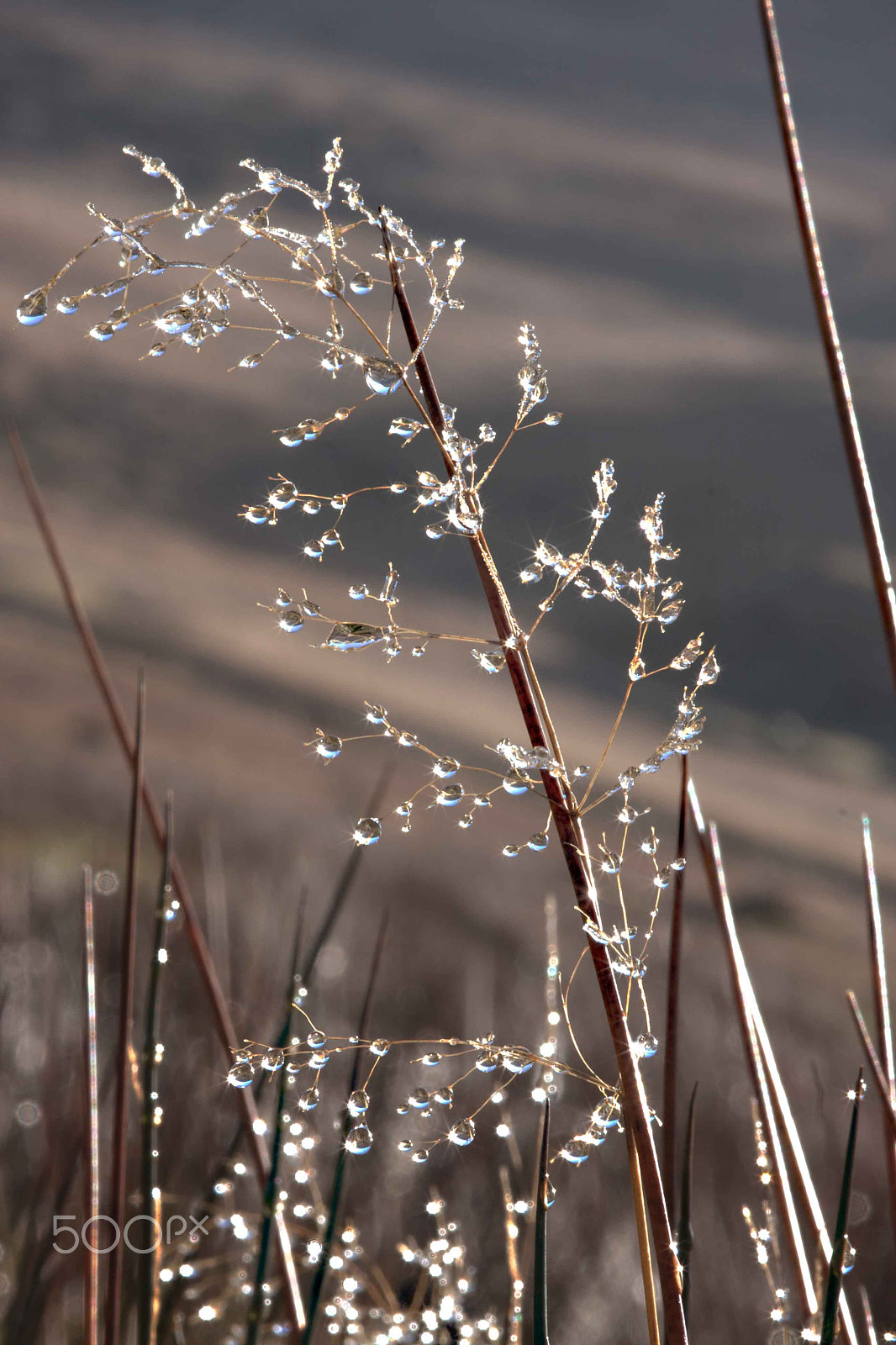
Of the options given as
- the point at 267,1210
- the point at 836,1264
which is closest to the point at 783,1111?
the point at 836,1264

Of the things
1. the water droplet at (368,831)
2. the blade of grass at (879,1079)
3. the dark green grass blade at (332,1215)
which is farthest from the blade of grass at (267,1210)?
the blade of grass at (879,1079)

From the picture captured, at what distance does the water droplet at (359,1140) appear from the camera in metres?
0.40

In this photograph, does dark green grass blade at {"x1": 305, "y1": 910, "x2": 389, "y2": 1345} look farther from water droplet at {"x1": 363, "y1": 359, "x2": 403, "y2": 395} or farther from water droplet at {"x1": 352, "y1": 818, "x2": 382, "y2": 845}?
water droplet at {"x1": 363, "y1": 359, "x2": 403, "y2": 395}

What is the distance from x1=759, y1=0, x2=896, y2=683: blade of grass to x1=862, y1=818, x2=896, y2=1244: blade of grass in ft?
0.63

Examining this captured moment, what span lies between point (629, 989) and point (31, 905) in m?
1.98

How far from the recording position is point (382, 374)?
35 centimetres

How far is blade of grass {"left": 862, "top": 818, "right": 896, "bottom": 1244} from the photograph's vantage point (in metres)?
0.51

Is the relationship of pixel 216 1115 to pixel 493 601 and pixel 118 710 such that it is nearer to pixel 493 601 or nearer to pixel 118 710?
pixel 118 710

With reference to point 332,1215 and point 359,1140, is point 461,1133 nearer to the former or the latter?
point 359,1140

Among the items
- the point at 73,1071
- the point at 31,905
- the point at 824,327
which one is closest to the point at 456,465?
the point at 824,327

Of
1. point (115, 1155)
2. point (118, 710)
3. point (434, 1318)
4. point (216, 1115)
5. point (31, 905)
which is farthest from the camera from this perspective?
point (31, 905)

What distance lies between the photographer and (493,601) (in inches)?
12.9

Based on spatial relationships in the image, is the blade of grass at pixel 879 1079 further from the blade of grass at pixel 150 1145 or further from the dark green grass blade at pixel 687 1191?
the blade of grass at pixel 150 1145

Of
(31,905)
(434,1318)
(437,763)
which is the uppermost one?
(31,905)
